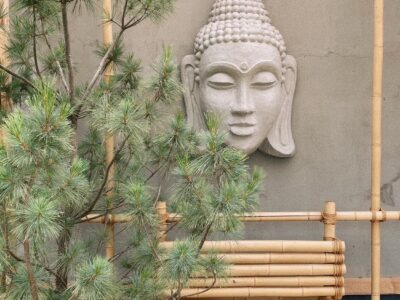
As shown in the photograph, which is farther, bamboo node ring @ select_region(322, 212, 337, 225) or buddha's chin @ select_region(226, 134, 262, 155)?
buddha's chin @ select_region(226, 134, 262, 155)

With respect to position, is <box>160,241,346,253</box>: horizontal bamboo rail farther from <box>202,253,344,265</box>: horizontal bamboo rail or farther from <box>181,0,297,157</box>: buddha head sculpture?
<box>181,0,297,157</box>: buddha head sculpture

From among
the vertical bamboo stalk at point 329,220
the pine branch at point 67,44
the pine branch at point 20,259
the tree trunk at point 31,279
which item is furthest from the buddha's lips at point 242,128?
the tree trunk at point 31,279

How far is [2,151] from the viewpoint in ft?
5.31

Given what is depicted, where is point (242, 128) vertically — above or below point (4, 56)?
below

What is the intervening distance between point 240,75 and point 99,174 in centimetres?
74

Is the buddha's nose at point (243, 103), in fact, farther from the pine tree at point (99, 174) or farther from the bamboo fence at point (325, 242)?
the pine tree at point (99, 174)

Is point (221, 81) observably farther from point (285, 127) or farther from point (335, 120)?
point (335, 120)

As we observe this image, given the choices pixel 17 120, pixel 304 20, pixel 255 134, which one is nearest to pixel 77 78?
pixel 255 134

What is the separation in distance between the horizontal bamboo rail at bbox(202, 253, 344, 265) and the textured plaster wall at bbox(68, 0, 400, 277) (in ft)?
0.89

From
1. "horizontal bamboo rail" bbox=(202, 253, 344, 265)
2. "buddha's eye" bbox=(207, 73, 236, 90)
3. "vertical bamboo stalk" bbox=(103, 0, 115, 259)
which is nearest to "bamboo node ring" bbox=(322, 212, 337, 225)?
"horizontal bamboo rail" bbox=(202, 253, 344, 265)

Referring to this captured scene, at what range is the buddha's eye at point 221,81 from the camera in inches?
101

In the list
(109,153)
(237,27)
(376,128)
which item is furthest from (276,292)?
(237,27)

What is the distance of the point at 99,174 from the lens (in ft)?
6.95

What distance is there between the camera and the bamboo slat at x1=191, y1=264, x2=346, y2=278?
242 cm
